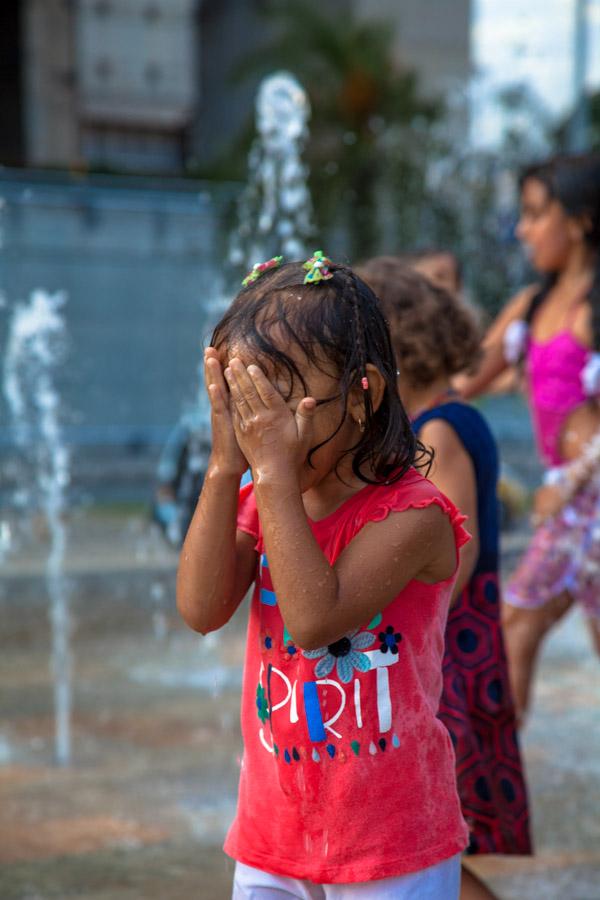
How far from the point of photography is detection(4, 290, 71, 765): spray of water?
974cm

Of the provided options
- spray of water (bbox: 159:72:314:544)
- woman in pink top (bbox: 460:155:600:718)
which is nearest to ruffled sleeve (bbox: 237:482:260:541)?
woman in pink top (bbox: 460:155:600:718)

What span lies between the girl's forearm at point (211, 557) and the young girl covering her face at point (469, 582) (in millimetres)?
676

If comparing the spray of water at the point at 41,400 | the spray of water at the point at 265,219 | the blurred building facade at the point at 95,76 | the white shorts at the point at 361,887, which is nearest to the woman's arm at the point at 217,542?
the white shorts at the point at 361,887

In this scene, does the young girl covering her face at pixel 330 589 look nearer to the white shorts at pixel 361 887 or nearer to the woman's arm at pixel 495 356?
the white shorts at pixel 361 887

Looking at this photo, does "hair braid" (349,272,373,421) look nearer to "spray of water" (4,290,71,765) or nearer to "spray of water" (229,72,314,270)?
"spray of water" (229,72,314,270)

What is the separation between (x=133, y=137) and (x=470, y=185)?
10874 millimetres

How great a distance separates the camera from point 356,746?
1.54 metres

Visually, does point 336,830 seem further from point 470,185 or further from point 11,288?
point 470,185

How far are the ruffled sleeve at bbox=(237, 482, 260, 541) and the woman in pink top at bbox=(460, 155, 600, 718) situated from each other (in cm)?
184

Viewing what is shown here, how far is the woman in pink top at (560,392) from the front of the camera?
3424mm

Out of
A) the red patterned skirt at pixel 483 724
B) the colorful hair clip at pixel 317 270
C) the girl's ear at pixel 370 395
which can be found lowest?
the red patterned skirt at pixel 483 724

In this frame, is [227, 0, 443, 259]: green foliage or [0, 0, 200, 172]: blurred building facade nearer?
[227, 0, 443, 259]: green foliage

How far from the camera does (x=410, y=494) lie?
157 cm

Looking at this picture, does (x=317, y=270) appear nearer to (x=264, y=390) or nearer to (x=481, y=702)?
(x=264, y=390)
